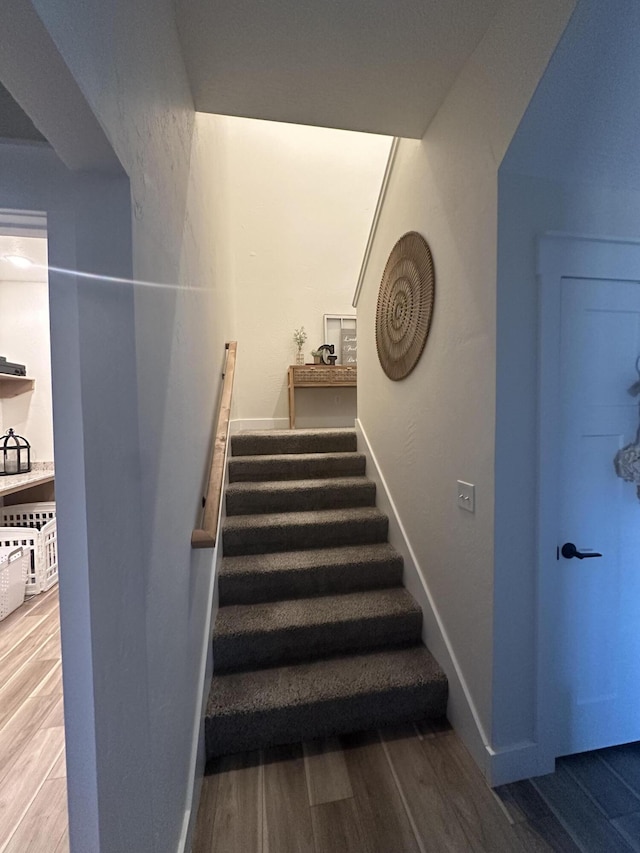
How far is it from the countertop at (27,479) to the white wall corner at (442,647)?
8.36 ft

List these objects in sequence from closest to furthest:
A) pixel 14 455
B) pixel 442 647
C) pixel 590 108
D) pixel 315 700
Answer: pixel 590 108, pixel 315 700, pixel 442 647, pixel 14 455

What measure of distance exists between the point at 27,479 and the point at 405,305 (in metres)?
3.03

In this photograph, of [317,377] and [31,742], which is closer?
[31,742]

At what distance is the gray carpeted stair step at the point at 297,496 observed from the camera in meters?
2.25

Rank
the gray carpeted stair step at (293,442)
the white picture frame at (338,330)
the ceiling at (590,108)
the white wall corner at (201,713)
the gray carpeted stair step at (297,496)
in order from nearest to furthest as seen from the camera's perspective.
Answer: the ceiling at (590,108), the white wall corner at (201,713), the gray carpeted stair step at (297,496), the gray carpeted stair step at (293,442), the white picture frame at (338,330)

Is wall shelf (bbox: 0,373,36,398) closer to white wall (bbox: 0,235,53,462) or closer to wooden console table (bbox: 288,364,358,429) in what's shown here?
white wall (bbox: 0,235,53,462)

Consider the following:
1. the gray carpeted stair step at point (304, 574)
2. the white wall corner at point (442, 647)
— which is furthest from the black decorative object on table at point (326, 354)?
the gray carpeted stair step at point (304, 574)

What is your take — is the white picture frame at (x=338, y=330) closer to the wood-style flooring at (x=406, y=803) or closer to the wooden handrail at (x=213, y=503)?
the wooden handrail at (x=213, y=503)

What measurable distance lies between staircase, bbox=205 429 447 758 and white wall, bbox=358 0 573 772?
0.24 meters

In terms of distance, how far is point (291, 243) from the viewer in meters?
3.76

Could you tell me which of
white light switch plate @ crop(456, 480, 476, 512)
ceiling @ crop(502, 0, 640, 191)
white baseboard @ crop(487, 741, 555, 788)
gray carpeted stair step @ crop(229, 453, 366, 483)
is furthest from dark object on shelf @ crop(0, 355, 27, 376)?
white baseboard @ crop(487, 741, 555, 788)

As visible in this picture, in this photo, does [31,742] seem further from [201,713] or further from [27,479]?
[27,479]

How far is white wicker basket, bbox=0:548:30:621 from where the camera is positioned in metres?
2.32

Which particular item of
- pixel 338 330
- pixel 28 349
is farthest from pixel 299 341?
pixel 28 349
